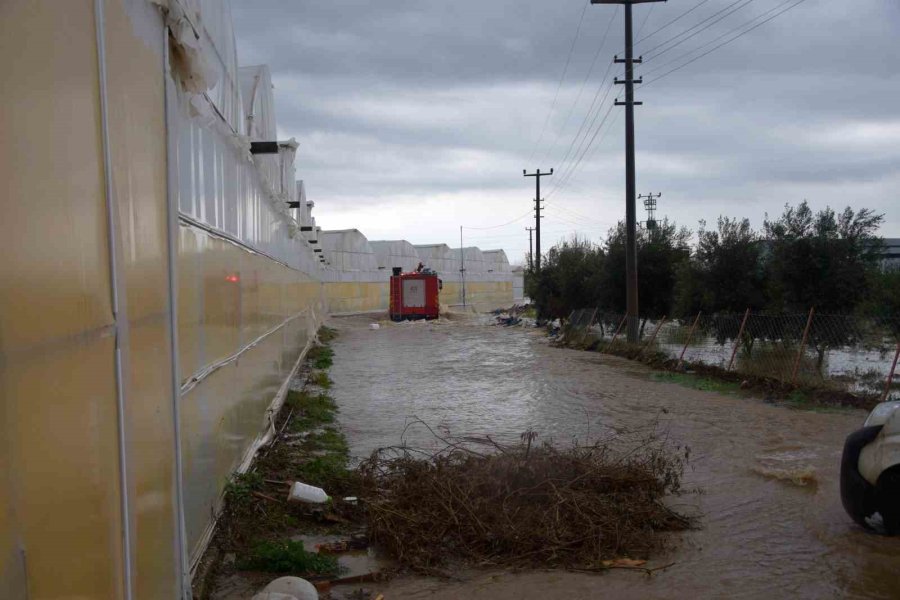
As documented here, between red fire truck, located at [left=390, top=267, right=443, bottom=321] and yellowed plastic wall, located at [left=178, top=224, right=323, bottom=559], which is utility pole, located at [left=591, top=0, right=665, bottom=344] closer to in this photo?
yellowed plastic wall, located at [left=178, top=224, right=323, bottom=559]

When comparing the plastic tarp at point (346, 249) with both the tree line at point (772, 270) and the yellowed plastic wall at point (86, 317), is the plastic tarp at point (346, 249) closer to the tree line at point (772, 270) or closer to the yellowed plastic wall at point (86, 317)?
the tree line at point (772, 270)

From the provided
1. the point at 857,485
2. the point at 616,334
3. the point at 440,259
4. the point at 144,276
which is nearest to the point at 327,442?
the point at 857,485

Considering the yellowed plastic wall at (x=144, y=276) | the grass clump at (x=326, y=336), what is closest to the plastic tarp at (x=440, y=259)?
the grass clump at (x=326, y=336)

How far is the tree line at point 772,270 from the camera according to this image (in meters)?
15.4

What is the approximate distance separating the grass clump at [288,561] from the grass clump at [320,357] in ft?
47.8

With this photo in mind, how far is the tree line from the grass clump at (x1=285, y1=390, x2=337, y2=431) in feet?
31.8

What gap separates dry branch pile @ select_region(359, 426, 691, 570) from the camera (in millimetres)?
5941

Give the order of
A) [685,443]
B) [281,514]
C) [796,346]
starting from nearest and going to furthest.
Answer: [281,514]
[685,443]
[796,346]

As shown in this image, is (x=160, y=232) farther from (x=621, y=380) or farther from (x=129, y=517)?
(x=621, y=380)

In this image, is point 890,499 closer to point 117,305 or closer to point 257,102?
point 117,305

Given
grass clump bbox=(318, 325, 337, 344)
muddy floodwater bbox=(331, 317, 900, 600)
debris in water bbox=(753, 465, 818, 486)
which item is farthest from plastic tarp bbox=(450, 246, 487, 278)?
debris in water bbox=(753, 465, 818, 486)

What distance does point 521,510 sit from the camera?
6.39 meters

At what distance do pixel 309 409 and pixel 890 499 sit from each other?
28.2 feet

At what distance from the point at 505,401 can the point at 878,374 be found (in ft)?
22.5
